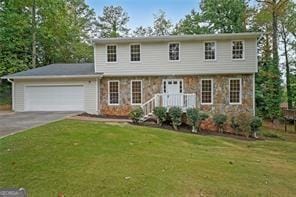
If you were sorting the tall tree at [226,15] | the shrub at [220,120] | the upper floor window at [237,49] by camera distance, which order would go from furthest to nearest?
the tall tree at [226,15]
the upper floor window at [237,49]
the shrub at [220,120]

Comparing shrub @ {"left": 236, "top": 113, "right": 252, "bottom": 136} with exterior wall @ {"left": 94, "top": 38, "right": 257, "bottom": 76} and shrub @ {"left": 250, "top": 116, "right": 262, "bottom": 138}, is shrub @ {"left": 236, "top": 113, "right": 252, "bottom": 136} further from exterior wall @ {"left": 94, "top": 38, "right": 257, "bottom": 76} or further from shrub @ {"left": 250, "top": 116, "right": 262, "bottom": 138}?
exterior wall @ {"left": 94, "top": 38, "right": 257, "bottom": 76}

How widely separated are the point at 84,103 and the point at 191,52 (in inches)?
292

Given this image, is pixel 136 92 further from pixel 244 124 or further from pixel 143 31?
pixel 143 31

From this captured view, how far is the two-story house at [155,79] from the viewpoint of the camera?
22.0 metres

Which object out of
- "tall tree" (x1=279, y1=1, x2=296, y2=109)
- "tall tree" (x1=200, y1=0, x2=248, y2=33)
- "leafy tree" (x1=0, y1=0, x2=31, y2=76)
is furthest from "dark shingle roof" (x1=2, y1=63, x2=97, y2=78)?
"tall tree" (x1=279, y1=1, x2=296, y2=109)

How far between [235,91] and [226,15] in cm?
1343

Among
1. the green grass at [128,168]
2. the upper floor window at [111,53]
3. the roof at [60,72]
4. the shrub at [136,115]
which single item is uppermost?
the upper floor window at [111,53]

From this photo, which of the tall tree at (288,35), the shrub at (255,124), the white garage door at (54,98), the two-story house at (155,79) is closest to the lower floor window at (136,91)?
the two-story house at (155,79)

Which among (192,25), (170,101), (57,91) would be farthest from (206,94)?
(192,25)

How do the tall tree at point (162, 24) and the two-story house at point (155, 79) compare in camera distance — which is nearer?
the two-story house at point (155, 79)

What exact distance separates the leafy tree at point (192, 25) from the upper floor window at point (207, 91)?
41.6 feet

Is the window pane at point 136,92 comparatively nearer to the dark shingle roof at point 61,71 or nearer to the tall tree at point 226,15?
the dark shingle roof at point 61,71

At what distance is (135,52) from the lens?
75.4 ft

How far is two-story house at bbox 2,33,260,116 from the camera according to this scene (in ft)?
72.3
